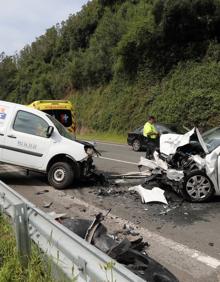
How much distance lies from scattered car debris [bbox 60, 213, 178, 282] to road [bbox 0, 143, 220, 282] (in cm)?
83

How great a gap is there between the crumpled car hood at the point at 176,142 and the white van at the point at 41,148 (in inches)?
68.9

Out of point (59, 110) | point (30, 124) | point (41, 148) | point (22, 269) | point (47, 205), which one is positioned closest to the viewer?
point (22, 269)

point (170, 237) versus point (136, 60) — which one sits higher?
point (136, 60)

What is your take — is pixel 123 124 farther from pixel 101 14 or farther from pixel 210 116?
pixel 101 14

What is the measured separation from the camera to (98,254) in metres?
3.09

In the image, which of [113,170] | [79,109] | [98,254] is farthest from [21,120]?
[79,109]

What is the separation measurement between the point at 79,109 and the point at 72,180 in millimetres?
35486

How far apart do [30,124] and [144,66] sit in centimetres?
2464

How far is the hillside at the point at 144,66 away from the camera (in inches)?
1085

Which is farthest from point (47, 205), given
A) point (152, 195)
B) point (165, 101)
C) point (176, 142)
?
point (165, 101)

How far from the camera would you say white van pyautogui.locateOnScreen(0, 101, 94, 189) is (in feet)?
34.3

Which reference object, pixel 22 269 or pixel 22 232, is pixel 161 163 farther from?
pixel 22 269

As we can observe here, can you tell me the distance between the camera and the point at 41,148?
34.6ft

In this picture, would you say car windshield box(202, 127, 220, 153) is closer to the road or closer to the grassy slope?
the road
